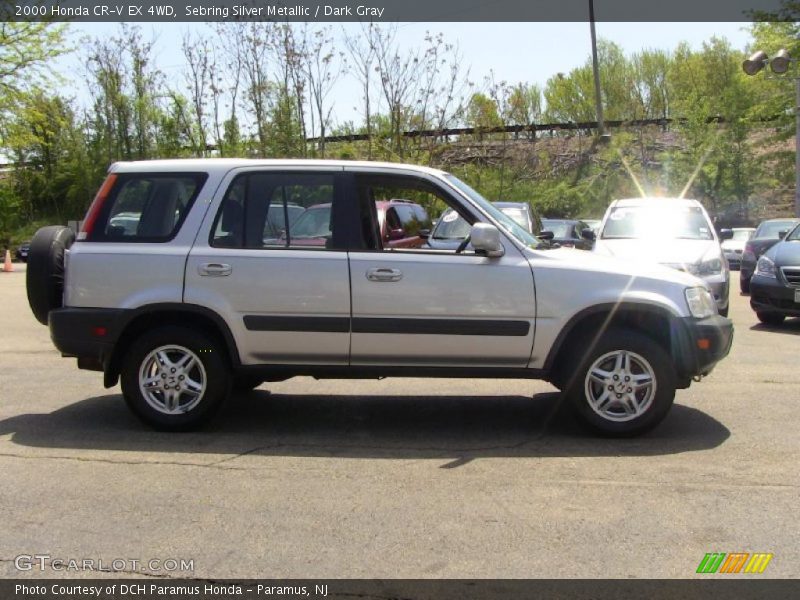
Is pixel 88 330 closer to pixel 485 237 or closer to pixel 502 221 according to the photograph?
pixel 485 237

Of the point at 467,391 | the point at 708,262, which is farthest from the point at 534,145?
the point at 467,391

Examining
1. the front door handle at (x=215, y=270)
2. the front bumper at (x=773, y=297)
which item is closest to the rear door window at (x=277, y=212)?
the front door handle at (x=215, y=270)

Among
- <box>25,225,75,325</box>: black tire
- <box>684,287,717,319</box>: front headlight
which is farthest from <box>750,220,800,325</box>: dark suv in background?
<box>25,225,75,325</box>: black tire

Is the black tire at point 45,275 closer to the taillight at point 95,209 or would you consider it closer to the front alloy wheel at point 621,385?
the taillight at point 95,209

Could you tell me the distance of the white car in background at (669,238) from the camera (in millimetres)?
11367

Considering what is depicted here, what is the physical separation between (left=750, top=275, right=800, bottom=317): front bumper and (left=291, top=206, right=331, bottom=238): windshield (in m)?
7.48

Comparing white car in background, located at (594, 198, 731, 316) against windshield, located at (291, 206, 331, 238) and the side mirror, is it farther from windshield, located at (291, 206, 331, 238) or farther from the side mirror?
windshield, located at (291, 206, 331, 238)

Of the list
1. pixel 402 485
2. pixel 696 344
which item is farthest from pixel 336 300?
pixel 696 344

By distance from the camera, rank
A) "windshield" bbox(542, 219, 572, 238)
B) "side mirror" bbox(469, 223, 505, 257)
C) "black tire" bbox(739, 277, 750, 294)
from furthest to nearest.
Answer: "windshield" bbox(542, 219, 572, 238) → "black tire" bbox(739, 277, 750, 294) → "side mirror" bbox(469, 223, 505, 257)

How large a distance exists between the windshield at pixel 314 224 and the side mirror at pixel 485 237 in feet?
3.43

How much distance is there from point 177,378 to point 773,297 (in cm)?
835

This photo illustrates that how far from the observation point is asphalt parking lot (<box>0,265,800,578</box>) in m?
4.09

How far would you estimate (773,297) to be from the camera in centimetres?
1146
